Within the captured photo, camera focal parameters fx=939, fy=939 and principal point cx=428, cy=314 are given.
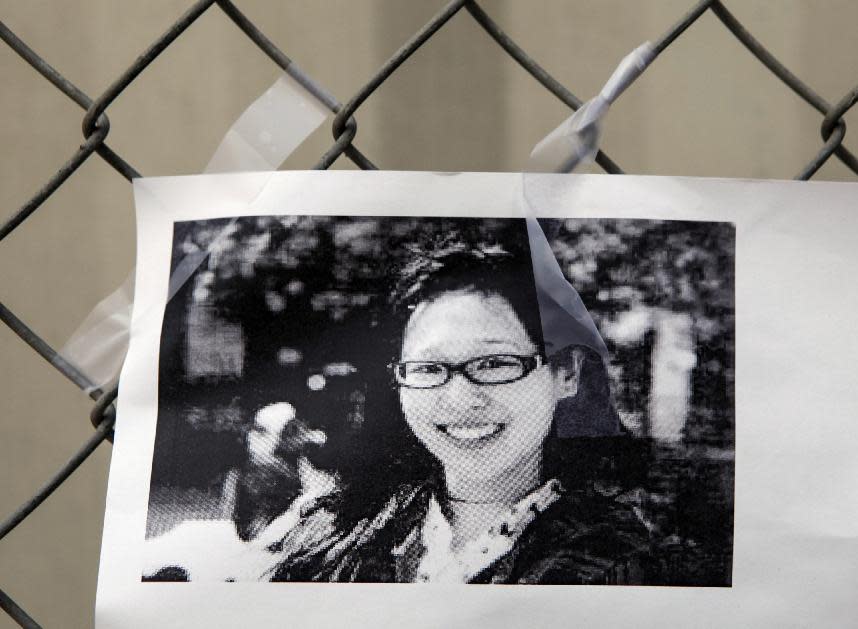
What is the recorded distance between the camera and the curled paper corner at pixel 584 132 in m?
0.45

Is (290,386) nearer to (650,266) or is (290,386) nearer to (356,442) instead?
(356,442)

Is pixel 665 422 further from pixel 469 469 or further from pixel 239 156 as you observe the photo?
pixel 239 156

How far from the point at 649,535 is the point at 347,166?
60 cm

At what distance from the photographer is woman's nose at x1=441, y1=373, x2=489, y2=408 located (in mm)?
448

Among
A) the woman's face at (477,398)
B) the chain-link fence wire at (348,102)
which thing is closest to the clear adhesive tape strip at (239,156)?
the chain-link fence wire at (348,102)

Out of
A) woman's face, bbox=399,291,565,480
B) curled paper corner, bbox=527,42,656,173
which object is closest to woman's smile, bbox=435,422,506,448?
woman's face, bbox=399,291,565,480

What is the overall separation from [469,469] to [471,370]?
0.15 feet

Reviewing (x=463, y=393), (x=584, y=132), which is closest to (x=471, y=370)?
(x=463, y=393)

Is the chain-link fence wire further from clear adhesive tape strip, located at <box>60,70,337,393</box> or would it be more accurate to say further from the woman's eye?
the woman's eye

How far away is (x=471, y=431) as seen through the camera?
45 cm

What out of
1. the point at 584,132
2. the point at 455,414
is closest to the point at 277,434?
the point at 455,414

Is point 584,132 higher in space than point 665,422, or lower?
higher

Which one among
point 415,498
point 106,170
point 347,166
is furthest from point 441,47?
point 415,498

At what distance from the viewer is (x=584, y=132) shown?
458mm
